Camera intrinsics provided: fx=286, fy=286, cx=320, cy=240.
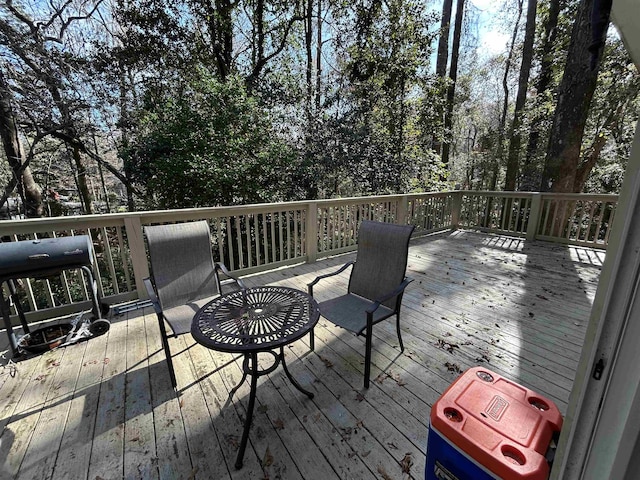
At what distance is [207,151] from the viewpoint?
18.9ft

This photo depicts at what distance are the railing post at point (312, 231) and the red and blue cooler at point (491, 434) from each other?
341 centimetres

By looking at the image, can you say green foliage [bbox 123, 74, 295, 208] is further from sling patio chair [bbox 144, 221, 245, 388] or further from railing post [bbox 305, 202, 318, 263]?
sling patio chair [bbox 144, 221, 245, 388]

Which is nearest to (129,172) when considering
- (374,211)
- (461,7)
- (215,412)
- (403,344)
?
(374,211)

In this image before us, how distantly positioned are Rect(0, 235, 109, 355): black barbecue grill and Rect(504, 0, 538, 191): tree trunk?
11.3 m

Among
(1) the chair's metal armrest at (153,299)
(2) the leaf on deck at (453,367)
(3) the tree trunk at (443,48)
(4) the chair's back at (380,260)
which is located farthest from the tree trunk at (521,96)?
(1) the chair's metal armrest at (153,299)

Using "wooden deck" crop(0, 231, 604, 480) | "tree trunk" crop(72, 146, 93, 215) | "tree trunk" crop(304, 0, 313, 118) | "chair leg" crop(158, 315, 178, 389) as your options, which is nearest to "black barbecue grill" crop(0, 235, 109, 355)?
"wooden deck" crop(0, 231, 604, 480)

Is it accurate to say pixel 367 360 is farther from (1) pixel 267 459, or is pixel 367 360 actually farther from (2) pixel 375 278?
(1) pixel 267 459

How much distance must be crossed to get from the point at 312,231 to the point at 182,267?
238cm

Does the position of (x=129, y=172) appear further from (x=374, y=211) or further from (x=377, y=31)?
(x=377, y=31)

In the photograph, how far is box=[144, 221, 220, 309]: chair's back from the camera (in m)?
2.41

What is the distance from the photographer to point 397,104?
739 centimetres

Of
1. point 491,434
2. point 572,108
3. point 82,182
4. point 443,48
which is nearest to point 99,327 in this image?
point 491,434

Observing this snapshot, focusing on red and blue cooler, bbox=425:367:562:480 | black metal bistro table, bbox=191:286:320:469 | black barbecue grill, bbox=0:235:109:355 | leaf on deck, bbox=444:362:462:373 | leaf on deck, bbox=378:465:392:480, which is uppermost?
black barbecue grill, bbox=0:235:109:355

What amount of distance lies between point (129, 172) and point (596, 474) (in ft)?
25.2
